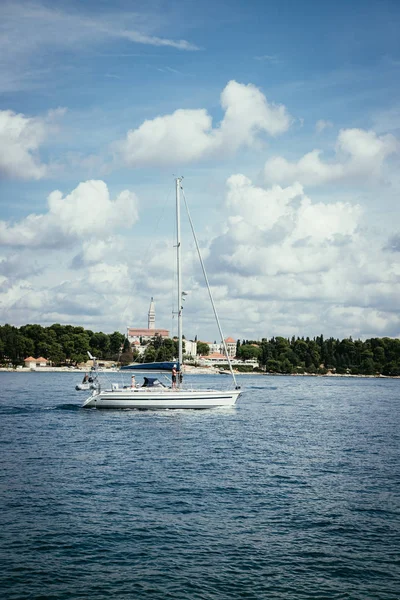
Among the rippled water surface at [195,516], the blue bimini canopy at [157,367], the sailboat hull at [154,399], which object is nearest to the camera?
the rippled water surface at [195,516]

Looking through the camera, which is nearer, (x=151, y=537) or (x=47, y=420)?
(x=151, y=537)

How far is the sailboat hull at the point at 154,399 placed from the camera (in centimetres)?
5984

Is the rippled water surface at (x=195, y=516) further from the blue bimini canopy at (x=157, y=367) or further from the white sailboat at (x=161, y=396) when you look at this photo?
the blue bimini canopy at (x=157, y=367)

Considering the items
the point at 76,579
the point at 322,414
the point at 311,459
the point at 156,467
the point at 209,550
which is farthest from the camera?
the point at 322,414

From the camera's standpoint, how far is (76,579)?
728 inches

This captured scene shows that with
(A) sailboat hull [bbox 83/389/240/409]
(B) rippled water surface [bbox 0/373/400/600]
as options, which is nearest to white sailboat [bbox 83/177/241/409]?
(A) sailboat hull [bbox 83/389/240/409]

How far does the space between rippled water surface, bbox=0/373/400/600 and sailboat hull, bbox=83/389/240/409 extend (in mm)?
11249

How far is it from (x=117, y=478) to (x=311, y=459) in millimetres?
13842

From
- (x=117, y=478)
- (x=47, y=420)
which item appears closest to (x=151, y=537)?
(x=117, y=478)

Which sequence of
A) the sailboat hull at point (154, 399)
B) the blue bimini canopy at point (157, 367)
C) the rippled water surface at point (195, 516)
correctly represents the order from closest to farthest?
the rippled water surface at point (195, 516) → the sailboat hull at point (154, 399) → the blue bimini canopy at point (157, 367)

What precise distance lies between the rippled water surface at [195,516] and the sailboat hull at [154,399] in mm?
11249

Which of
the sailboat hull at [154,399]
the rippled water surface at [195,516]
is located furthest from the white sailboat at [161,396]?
the rippled water surface at [195,516]

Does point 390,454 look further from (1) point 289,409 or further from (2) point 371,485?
(1) point 289,409

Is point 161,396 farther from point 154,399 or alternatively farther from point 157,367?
point 157,367
